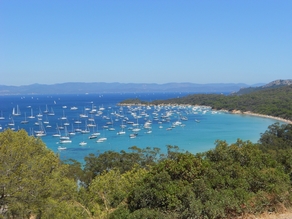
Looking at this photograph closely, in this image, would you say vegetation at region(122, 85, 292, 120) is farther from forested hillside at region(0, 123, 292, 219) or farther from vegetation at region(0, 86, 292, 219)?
forested hillside at region(0, 123, 292, 219)

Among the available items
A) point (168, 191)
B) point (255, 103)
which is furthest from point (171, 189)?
point (255, 103)

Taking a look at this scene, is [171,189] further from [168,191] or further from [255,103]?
[255,103]

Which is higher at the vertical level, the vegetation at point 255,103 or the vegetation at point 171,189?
the vegetation at point 171,189

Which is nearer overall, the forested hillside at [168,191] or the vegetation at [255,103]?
the forested hillside at [168,191]

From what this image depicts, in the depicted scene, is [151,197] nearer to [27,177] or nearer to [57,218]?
[57,218]

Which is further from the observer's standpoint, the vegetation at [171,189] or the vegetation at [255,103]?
the vegetation at [255,103]

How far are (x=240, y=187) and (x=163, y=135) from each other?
4206 cm

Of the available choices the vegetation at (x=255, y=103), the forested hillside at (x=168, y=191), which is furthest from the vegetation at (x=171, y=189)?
the vegetation at (x=255, y=103)

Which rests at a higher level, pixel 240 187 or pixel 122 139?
pixel 240 187

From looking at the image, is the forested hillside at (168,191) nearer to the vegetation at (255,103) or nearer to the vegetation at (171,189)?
the vegetation at (171,189)

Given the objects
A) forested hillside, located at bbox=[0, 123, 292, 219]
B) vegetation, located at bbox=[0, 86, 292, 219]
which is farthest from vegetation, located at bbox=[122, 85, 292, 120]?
forested hillside, located at bbox=[0, 123, 292, 219]

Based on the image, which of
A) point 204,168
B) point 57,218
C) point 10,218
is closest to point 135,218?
point 57,218

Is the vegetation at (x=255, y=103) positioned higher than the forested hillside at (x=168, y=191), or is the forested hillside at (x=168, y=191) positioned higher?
the forested hillside at (x=168, y=191)

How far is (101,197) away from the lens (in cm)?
1134
